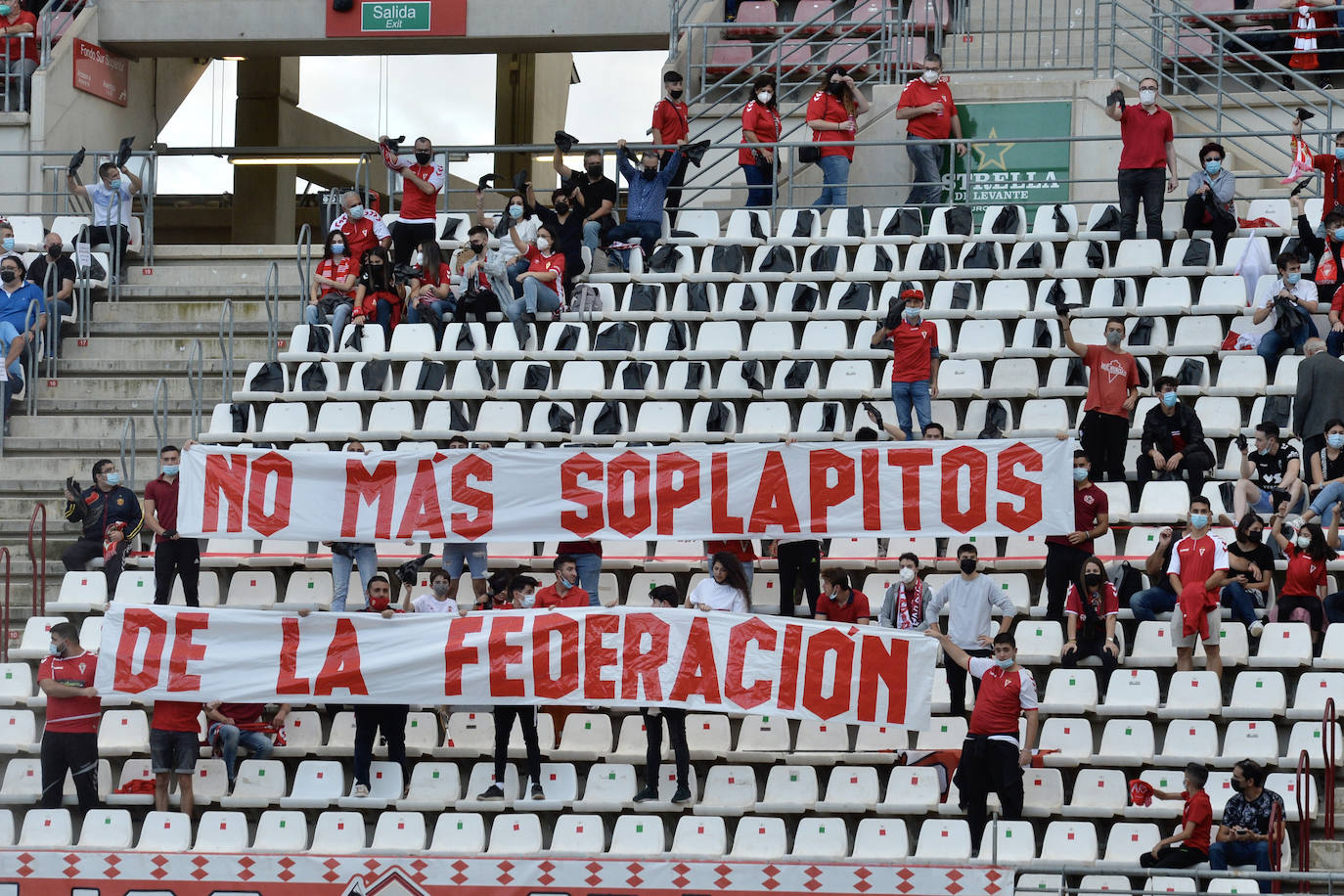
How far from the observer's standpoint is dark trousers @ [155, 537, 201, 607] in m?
16.8

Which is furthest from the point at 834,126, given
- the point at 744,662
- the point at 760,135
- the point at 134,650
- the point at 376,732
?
the point at 134,650

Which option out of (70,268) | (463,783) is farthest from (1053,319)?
(70,268)

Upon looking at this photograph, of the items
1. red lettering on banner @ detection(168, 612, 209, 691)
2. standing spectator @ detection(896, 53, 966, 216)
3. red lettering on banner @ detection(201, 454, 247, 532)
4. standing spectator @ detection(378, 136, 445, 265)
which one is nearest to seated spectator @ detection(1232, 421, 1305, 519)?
standing spectator @ detection(896, 53, 966, 216)

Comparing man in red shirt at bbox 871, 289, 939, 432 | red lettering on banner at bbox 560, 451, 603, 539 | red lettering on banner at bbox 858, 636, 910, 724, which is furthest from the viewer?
man in red shirt at bbox 871, 289, 939, 432

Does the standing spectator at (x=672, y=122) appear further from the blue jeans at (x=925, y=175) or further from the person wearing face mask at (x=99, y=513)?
the person wearing face mask at (x=99, y=513)

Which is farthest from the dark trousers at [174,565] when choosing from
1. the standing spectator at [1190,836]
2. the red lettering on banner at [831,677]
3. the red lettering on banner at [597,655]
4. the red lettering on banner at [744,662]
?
the standing spectator at [1190,836]

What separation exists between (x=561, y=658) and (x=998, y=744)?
3.10 m

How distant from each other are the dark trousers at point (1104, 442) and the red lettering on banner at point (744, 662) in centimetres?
367

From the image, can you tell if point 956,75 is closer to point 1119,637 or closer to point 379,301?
point 379,301

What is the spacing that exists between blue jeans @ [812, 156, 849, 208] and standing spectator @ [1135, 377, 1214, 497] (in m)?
5.09

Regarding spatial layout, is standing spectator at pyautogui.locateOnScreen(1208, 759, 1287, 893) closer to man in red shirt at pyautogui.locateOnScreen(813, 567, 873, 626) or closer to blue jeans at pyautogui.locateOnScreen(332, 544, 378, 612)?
man in red shirt at pyautogui.locateOnScreen(813, 567, 873, 626)

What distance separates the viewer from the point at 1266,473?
16.8 meters

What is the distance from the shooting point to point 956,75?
75.0 ft

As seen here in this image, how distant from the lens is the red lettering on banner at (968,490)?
15664 mm
